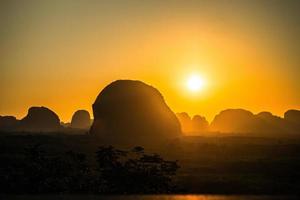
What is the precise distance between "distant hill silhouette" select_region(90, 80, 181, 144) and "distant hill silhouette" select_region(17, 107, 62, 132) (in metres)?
105

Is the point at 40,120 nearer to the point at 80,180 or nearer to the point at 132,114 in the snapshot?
the point at 132,114

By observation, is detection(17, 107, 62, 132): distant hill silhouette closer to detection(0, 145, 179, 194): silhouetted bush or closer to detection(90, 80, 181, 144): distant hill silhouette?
detection(90, 80, 181, 144): distant hill silhouette

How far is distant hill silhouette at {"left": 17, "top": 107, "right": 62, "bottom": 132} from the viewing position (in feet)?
595

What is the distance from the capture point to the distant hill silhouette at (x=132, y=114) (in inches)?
2889

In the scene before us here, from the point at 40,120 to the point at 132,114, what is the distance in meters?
117

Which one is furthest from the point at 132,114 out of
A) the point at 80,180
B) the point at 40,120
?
the point at 40,120

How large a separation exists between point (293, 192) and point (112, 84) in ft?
210

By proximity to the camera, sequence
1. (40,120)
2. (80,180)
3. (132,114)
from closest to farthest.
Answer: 1. (80,180)
2. (132,114)
3. (40,120)

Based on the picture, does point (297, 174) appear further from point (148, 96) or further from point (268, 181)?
point (148, 96)

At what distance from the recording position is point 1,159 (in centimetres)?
3394

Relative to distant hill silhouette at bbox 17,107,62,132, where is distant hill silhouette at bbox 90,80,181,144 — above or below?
below

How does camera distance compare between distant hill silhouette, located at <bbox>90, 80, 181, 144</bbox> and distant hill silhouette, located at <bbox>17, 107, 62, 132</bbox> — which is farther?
distant hill silhouette, located at <bbox>17, 107, 62, 132</bbox>

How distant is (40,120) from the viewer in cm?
18400

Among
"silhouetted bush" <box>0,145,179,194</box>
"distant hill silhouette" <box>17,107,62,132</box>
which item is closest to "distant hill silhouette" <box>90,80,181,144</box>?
"silhouetted bush" <box>0,145,179,194</box>
